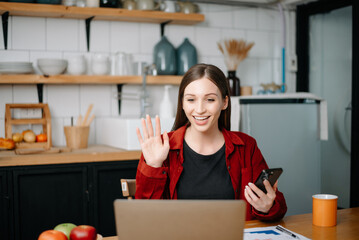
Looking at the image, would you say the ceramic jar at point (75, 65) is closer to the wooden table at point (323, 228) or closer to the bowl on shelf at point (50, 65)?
the bowl on shelf at point (50, 65)

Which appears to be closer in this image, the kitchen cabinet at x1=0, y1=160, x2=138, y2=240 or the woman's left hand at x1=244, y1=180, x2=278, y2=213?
the woman's left hand at x1=244, y1=180, x2=278, y2=213

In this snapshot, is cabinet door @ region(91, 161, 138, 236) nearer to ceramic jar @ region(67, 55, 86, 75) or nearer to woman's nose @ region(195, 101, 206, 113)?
ceramic jar @ region(67, 55, 86, 75)

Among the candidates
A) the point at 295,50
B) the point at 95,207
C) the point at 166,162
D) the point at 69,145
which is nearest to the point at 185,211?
the point at 166,162

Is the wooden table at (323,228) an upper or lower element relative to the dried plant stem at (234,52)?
lower

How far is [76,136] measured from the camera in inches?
117

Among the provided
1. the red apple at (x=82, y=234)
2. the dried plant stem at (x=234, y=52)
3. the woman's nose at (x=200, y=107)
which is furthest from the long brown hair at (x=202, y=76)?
the dried plant stem at (x=234, y=52)

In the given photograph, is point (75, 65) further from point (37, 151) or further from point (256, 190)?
point (256, 190)

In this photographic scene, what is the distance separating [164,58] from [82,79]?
0.66 m

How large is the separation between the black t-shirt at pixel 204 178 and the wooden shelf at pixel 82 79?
1.61 m

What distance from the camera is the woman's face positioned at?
5.14 feet

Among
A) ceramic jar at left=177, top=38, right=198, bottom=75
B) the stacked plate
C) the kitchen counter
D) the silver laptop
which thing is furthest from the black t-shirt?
ceramic jar at left=177, top=38, right=198, bottom=75

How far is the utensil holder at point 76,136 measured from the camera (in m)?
2.96

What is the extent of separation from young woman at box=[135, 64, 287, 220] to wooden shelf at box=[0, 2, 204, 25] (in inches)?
65.3

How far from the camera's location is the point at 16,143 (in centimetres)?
292
